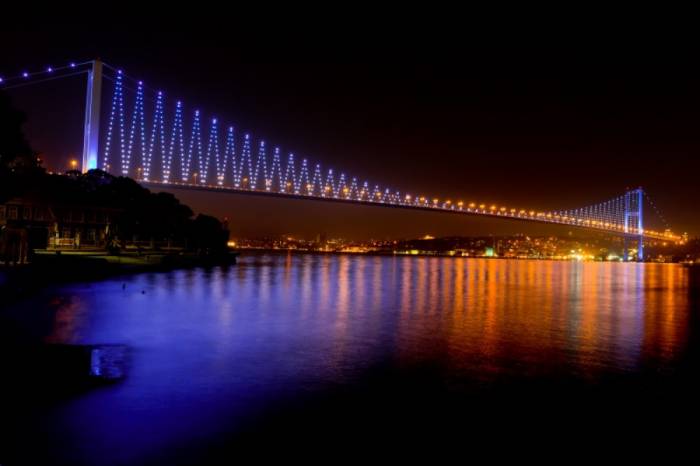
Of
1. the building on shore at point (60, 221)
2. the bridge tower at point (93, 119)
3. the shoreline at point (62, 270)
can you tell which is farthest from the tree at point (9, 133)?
the bridge tower at point (93, 119)

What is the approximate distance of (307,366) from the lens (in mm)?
8531

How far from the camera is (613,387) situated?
762 cm

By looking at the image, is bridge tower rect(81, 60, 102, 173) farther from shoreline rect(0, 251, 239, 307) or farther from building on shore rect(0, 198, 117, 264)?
shoreline rect(0, 251, 239, 307)

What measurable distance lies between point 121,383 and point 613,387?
608 centimetres

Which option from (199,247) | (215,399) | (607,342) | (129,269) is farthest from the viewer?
(199,247)

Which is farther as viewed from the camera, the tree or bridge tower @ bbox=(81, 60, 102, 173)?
bridge tower @ bbox=(81, 60, 102, 173)

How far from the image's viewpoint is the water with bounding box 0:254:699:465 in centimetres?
542

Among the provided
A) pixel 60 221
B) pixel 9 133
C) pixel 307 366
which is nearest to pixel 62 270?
pixel 9 133

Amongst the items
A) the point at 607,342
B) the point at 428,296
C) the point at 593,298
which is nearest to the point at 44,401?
the point at 607,342

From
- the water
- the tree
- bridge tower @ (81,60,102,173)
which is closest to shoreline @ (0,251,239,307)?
the water

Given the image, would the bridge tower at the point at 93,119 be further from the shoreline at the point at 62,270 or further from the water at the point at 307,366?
the water at the point at 307,366

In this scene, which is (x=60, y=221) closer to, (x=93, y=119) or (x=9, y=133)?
(x=93, y=119)

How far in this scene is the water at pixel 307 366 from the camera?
5.42 m

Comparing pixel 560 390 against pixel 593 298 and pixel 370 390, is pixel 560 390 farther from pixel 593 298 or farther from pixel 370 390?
pixel 593 298
